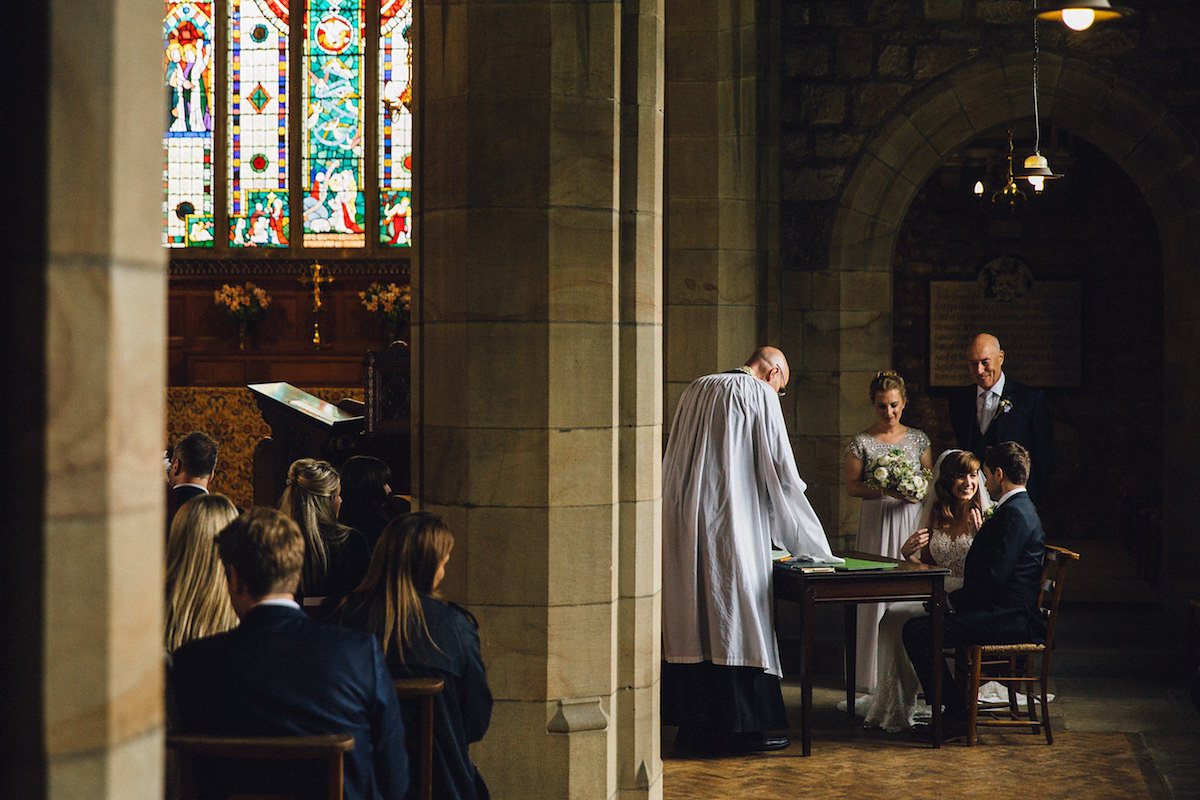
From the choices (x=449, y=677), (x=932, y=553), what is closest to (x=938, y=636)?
(x=932, y=553)

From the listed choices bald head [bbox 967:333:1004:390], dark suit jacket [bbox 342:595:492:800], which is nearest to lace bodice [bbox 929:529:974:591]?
bald head [bbox 967:333:1004:390]

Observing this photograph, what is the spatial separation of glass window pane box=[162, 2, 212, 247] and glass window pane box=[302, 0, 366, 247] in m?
0.84

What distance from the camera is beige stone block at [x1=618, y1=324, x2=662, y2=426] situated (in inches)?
187

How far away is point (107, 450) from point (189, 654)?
1282 millimetres

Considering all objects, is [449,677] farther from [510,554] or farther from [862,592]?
[862,592]

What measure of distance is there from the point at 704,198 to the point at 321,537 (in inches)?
150

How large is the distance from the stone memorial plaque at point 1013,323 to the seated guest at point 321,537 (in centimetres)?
883

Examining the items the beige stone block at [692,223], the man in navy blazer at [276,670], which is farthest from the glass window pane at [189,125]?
the man in navy blazer at [276,670]

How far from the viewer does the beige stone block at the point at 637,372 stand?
476 centimetres

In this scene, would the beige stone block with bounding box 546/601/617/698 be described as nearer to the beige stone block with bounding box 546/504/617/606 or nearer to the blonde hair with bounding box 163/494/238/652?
the beige stone block with bounding box 546/504/617/606

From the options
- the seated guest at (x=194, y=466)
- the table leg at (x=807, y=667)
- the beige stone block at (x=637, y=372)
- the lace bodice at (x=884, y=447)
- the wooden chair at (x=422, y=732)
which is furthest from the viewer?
the lace bodice at (x=884, y=447)

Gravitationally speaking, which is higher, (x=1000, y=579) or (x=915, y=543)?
(x=915, y=543)

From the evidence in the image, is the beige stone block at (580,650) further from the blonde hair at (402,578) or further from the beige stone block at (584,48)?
the beige stone block at (584,48)

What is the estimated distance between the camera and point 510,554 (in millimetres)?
4590
